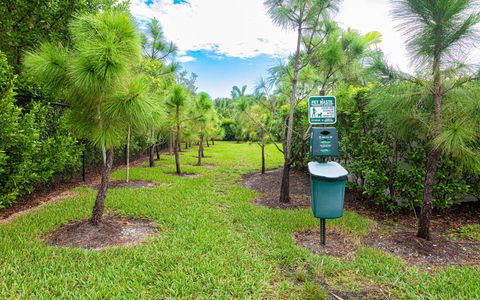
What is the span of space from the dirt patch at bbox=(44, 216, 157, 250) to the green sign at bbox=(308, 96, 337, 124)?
2890 millimetres

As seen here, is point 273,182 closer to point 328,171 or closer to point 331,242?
point 331,242

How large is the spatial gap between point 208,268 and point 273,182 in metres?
5.08

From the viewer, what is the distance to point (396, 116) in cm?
332

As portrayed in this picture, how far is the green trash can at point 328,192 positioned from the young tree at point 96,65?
252 centimetres

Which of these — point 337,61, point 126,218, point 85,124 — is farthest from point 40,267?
point 337,61

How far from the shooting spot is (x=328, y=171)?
3283 millimetres

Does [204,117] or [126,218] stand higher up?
[204,117]

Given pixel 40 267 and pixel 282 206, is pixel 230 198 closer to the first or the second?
pixel 282 206

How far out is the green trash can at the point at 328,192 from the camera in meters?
3.18

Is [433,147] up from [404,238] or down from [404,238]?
up

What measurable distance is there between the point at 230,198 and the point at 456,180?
4.05 metres

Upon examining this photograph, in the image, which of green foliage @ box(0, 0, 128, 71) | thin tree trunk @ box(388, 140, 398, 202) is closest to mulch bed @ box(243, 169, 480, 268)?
thin tree trunk @ box(388, 140, 398, 202)

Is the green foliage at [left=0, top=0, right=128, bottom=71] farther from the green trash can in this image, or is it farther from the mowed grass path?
the green trash can

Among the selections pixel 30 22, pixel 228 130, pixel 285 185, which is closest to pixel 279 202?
pixel 285 185
